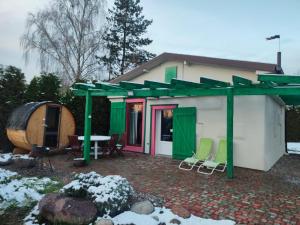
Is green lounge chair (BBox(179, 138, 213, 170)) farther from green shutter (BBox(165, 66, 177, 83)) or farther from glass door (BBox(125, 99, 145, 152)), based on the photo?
glass door (BBox(125, 99, 145, 152))

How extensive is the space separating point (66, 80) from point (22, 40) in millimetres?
3790

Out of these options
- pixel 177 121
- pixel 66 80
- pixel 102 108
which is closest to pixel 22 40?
pixel 66 80

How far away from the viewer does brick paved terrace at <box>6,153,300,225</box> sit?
15.5 feet

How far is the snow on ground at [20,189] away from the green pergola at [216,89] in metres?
2.47

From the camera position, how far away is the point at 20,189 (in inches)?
225

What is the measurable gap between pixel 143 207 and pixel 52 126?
8542mm

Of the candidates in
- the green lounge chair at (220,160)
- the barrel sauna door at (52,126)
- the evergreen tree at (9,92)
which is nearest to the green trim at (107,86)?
the green lounge chair at (220,160)

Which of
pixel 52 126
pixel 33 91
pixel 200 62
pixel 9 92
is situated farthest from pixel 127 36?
pixel 200 62

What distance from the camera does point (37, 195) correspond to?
5.47 metres

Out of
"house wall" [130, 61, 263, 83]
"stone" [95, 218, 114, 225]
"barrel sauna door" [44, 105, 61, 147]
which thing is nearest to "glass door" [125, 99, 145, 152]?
"house wall" [130, 61, 263, 83]

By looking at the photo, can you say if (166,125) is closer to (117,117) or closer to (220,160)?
(117,117)

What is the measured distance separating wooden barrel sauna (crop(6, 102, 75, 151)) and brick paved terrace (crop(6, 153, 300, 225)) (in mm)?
1704

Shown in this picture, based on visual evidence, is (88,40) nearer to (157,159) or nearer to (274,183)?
(157,159)

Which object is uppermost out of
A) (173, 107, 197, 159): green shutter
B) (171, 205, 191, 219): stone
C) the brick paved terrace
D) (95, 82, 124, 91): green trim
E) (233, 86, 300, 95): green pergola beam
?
(95, 82, 124, 91): green trim
